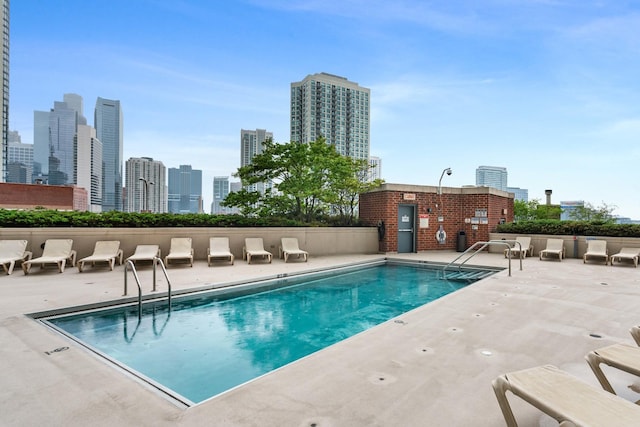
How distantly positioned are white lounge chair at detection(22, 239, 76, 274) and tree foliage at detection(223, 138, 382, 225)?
651 centimetres

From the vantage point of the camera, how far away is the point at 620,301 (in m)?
5.55

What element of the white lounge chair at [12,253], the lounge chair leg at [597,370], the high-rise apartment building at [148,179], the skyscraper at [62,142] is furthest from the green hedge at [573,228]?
the skyscraper at [62,142]

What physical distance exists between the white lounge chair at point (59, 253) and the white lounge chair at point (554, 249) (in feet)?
45.8

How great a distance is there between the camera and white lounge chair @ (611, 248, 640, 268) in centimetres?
948

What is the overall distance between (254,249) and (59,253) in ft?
16.4

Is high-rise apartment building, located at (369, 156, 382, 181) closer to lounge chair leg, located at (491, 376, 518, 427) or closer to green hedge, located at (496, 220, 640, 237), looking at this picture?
green hedge, located at (496, 220, 640, 237)

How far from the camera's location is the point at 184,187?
73938 millimetres

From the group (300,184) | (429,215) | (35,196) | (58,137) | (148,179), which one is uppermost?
(58,137)

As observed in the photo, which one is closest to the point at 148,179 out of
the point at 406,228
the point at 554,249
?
the point at 406,228

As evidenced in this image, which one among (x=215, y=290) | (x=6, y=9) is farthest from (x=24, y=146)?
(x=215, y=290)

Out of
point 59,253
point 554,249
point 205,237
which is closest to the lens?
point 59,253

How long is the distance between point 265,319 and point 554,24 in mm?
11485

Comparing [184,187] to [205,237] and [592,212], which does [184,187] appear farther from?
[592,212]

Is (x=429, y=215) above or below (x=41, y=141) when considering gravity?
below
